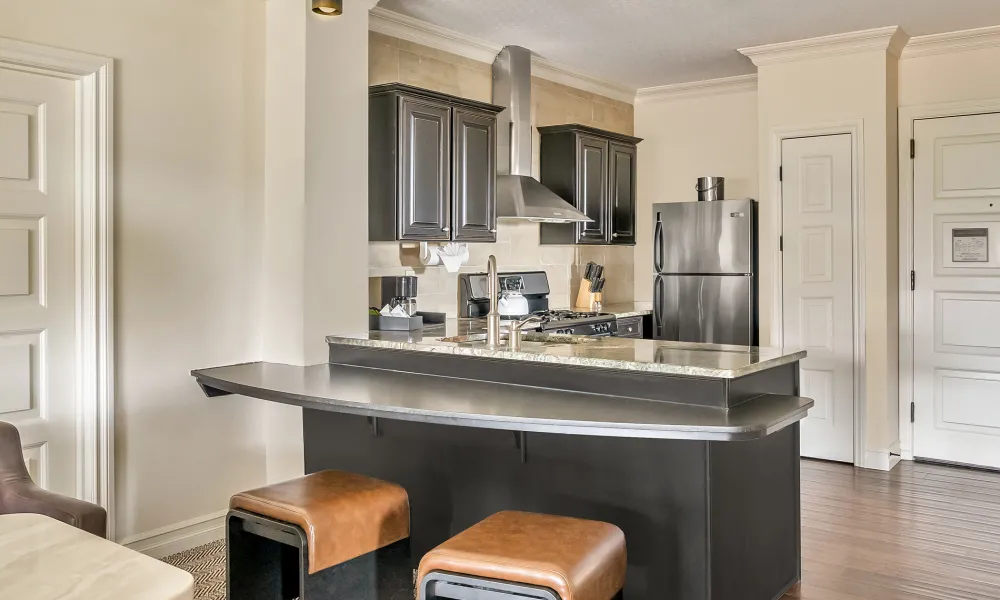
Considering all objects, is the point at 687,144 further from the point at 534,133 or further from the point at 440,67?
the point at 440,67

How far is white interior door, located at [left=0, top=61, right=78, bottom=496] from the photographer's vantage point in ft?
10.3

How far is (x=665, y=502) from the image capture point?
2676 mm

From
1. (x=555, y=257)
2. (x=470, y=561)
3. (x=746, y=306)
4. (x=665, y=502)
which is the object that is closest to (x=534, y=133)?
(x=555, y=257)

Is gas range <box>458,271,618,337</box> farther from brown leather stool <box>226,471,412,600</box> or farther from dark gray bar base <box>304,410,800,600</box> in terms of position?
brown leather stool <box>226,471,412,600</box>

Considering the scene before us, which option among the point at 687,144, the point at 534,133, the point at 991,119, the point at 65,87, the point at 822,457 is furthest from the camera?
the point at 687,144

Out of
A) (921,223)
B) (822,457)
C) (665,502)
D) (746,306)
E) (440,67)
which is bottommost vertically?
(822,457)

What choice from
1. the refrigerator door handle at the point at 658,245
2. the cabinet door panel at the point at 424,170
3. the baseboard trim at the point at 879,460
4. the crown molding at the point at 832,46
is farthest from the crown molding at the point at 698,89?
the baseboard trim at the point at 879,460

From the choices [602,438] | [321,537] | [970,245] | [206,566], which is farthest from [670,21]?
[206,566]

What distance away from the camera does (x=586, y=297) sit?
6.17 metres

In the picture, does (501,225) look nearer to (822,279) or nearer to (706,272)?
(706,272)

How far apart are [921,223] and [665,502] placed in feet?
11.6

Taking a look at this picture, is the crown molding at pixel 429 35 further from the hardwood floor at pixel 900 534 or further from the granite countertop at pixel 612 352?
the hardwood floor at pixel 900 534

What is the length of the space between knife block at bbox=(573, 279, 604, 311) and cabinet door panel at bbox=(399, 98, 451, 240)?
5.95 ft

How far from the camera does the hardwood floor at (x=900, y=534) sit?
3229 mm
